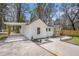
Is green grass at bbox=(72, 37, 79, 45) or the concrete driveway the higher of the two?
green grass at bbox=(72, 37, 79, 45)

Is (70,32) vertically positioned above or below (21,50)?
above

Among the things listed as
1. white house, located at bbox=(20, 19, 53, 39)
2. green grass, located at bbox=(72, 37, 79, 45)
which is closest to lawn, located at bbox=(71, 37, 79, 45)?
green grass, located at bbox=(72, 37, 79, 45)

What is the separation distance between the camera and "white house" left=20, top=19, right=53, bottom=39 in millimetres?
1521

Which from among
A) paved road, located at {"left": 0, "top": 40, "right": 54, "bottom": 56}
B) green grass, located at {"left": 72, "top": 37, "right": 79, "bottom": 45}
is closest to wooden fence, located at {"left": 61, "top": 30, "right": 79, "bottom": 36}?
green grass, located at {"left": 72, "top": 37, "right": 79, "bottom": 45}

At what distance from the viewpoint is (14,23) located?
1.51 m

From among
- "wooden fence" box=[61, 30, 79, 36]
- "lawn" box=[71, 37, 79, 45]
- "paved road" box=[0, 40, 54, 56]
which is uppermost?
"wooden fence" box=[61, 30, 79, 36]

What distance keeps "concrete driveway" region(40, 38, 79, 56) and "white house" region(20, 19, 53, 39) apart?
4.2 inches

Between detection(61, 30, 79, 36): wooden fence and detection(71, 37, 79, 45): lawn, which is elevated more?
detection(61, 30, 79, 36): wooden fence

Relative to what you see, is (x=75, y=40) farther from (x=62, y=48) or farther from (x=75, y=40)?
(x=62, y=48)

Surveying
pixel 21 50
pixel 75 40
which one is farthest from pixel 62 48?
pixel 21 50

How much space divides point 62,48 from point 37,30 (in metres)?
0.32

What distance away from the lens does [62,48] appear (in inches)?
59.4

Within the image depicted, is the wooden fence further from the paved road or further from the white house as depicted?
the paved road

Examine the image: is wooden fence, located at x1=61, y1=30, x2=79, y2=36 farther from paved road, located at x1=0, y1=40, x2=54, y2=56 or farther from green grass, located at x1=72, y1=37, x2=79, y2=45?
paved road, located at x1=0, y1=40, x2=54, y2=56
